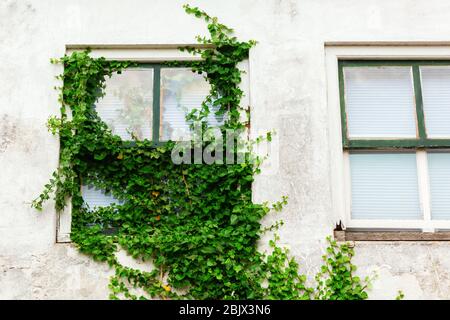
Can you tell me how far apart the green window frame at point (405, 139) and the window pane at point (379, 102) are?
0.05m

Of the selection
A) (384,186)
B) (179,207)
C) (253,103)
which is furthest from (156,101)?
(384,186)

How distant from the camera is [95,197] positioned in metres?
6.15

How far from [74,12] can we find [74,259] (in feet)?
8.74

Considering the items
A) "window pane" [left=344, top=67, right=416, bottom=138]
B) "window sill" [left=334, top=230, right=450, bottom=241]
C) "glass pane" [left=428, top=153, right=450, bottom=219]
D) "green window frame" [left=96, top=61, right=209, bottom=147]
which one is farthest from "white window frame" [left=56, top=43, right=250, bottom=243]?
"glass pane" [left=428, top=153, right=450, bottom=219]

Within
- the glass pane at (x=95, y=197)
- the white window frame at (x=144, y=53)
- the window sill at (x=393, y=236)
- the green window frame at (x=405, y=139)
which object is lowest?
the window sill at (x=393, y=236)

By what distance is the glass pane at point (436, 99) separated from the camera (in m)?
6.25

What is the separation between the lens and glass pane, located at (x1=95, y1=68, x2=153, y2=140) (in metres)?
6.31

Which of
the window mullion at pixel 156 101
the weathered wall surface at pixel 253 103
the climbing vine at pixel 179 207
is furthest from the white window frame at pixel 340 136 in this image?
the window mullion at pixel 156 101

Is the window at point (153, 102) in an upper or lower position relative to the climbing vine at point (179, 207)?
upper

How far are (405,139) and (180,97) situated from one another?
244cm

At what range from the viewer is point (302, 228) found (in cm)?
588

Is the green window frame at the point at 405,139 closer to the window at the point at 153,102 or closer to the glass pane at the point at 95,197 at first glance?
the window at the point at 153,102

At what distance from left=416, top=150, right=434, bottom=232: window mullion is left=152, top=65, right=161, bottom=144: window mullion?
2775 mm
